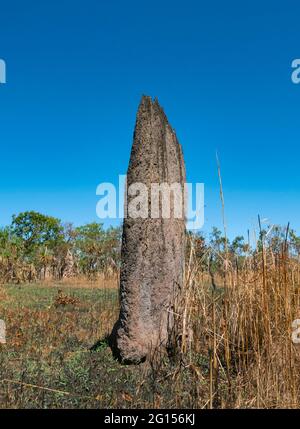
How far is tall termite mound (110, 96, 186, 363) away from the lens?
5.39 metres

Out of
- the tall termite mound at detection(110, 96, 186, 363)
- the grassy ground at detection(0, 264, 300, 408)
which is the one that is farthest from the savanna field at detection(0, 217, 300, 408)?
the tall termite mound at detection(110, 96, 186, 363)

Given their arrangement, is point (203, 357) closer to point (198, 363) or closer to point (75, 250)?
point (198, 363)

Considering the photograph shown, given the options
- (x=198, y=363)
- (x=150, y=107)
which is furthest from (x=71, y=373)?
(x=150, y=107)

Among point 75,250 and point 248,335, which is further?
point 75,250

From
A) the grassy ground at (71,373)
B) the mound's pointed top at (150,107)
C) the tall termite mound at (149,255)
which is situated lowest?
the grassy ground at (71,373)

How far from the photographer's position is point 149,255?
17.8 ft

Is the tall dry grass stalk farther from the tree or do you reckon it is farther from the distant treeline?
the tree

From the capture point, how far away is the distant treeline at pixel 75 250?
16.9ft

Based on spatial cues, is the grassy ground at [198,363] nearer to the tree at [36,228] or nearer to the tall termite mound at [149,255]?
the tall termite mound at [149,255]

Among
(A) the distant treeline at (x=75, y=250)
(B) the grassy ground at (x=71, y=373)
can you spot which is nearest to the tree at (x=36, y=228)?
(A) the distant treeline at (x=75, y=250)

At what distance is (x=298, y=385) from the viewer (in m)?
4.32

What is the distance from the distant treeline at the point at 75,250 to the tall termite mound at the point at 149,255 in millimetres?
309

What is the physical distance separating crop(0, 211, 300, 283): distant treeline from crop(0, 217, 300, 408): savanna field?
7 cm

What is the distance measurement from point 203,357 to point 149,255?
4.08ft
